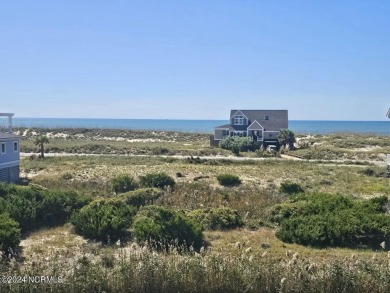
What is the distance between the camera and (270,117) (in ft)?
192

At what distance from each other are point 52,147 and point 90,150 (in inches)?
215

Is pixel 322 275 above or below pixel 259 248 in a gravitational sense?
above

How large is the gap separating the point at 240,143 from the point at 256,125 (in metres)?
6.24

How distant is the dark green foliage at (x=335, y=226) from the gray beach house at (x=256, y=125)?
130ft

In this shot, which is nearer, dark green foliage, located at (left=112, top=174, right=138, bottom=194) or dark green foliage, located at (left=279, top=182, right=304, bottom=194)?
dark green foliage, located at (left=112, top=174, right=138, bottom=194)

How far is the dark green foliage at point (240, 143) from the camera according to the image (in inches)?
2022

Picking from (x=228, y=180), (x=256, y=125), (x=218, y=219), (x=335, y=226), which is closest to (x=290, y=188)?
(x=228, y=180)

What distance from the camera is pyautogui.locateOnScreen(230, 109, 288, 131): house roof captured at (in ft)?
188

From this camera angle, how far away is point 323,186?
86.3 feet

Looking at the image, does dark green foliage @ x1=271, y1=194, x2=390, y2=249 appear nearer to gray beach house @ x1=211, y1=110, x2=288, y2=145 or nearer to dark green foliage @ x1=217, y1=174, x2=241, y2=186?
dark green foliage @ x1=217, y1=174, x2=241, y2=186

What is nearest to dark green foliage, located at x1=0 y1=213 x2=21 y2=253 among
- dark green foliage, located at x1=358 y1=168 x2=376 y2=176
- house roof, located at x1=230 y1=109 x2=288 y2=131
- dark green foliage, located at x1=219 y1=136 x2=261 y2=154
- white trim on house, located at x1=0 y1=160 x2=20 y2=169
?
white trim on house, located at x1=0 y1=160 x2=20 y2=169

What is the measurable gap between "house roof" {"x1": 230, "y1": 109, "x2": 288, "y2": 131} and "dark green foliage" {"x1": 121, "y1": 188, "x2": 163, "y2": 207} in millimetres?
38509

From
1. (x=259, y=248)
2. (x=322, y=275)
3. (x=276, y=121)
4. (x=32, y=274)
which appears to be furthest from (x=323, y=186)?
(x=276, y=121)

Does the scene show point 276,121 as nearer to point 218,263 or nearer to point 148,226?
point 148,226
